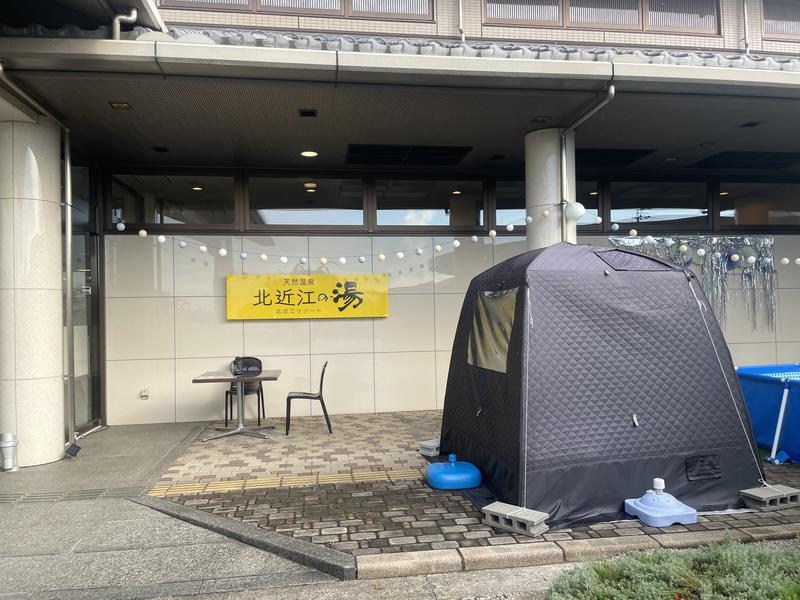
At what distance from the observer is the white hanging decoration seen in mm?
5973

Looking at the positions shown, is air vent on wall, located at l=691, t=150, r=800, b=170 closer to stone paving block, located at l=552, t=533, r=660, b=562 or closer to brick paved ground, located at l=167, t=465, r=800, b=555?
brick paved ground, located at l=167, t=465, r=800, b=555

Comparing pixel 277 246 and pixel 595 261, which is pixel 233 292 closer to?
pixel 277 246

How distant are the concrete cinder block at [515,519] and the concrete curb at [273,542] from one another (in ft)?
3.43

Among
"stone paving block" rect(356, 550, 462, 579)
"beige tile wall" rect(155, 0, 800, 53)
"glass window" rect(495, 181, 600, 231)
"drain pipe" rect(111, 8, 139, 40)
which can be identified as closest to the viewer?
"stone paving block" rect(356, 550, 462, 579)

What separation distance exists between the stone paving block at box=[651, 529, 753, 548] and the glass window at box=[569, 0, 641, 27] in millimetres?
6479

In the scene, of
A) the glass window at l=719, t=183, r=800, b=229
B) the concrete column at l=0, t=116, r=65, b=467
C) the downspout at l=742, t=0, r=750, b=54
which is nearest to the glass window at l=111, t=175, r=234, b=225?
the concrete column at l=0, t=116, r=65, b=467

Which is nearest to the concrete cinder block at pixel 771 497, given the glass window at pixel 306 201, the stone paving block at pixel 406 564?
the stone paving block at pixel 406 564

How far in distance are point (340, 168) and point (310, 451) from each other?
4.11 metres

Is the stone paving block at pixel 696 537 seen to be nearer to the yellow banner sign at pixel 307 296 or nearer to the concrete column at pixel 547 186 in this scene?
the concrete column at pixel 547 186

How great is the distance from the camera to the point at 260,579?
3.30 meters

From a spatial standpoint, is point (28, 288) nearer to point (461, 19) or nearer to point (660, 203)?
point (461, 19)

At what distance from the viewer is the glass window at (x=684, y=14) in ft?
25.2

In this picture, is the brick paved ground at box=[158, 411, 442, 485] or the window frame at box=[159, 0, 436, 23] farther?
the window frame at box=[159, 0, 436, 23]

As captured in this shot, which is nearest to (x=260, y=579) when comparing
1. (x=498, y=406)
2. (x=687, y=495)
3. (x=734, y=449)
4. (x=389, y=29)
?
(x=498, y=406)
